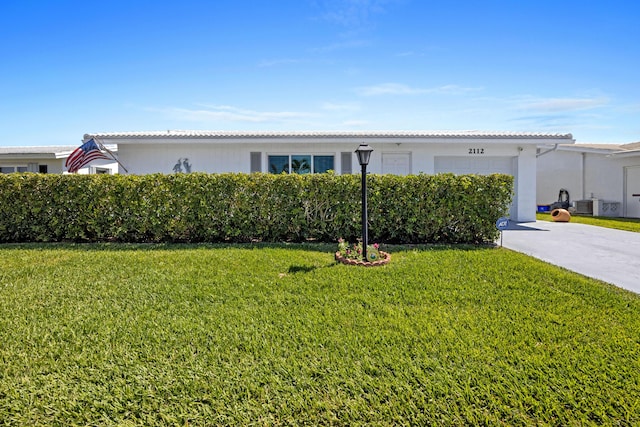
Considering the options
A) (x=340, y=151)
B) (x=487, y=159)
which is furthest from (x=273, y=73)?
(x=487, y=159)

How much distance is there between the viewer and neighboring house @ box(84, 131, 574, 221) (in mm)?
10680

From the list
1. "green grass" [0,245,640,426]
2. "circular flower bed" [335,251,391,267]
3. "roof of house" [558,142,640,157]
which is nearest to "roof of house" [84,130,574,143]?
"circular flower bed" [335,251,391,267]

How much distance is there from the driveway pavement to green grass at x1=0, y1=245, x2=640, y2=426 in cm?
87

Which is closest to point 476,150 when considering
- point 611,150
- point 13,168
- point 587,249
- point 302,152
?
point 587,249

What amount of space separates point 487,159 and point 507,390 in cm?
1107

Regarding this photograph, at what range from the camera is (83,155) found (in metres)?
10.0

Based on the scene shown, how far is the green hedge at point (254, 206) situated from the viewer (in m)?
7.13

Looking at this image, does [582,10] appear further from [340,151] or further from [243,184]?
[243,184]

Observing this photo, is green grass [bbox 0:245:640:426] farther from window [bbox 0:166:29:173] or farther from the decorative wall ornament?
window [bbox 0:166:29:173]

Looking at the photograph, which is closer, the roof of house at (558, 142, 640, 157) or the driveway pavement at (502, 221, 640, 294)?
the driveway pavement at (502, 221, 640, 294)

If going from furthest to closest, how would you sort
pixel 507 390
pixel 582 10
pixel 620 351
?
1. pixel 582 10
2. pixel 620 351
3. pixel 507 390

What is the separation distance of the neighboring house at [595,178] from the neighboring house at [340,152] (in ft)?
14.3

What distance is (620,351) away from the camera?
9.67 feet

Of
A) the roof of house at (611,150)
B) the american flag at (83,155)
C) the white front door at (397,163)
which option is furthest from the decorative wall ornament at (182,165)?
the roof of house at (611,150)
